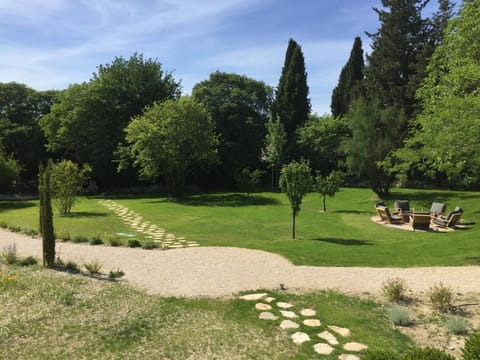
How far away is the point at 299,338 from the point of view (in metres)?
5.82

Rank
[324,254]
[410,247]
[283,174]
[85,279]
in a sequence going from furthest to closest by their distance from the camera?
1. [283,174]
2. [410,247]
3. [324,254]
4. [85,279]

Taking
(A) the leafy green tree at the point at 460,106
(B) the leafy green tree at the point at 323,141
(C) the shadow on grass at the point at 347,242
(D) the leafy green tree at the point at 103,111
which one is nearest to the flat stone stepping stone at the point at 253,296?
(C) the shadow on grass at the point at 347,242

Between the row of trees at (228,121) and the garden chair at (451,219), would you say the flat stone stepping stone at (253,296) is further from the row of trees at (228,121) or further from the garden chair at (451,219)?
the row of trees at (228,121)

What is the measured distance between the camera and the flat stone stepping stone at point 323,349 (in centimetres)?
536

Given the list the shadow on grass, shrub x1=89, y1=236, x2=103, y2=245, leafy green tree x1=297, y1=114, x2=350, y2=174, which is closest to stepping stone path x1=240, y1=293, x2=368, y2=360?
the shadow on grass

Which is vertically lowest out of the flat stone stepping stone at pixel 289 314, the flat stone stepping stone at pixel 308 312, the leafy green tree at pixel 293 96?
the flat stone stepping stone at pixel 308 312

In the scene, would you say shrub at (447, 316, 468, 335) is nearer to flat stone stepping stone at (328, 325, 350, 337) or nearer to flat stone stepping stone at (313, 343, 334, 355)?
flat stone stepping stone at (328, 325, 350, 337)

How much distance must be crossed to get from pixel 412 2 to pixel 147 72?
27.5 metres

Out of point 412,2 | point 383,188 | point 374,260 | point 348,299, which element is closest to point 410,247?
point 374,260

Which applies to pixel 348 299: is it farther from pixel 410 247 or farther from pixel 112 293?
pixel 410 247

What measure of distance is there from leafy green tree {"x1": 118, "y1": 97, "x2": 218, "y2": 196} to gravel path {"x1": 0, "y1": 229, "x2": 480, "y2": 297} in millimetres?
17663

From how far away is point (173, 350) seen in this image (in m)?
5.32

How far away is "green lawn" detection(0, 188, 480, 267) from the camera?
37.2ft

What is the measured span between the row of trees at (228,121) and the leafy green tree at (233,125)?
0.38 ft
